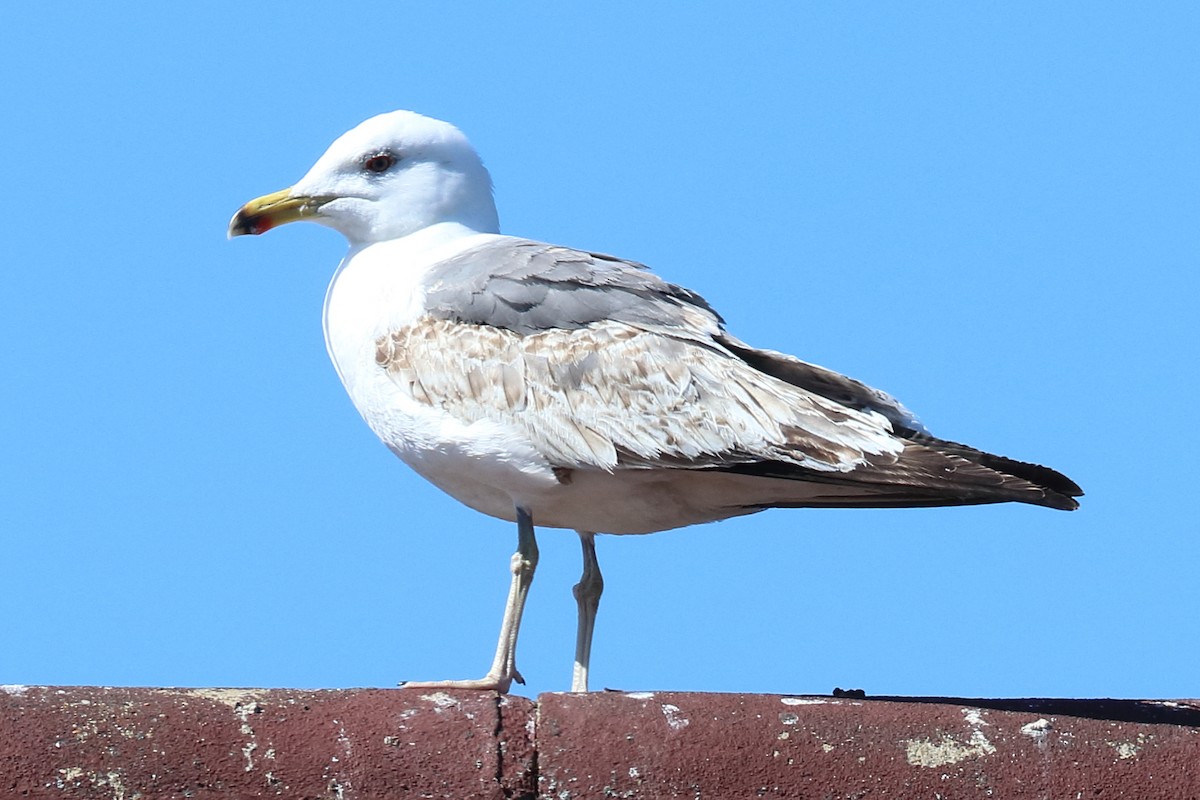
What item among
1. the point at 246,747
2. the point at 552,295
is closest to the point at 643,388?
the point at 552,295

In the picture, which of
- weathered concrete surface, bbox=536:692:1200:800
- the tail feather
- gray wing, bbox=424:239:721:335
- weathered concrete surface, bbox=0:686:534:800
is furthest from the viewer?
gray wing, bbox=424:239:721:335

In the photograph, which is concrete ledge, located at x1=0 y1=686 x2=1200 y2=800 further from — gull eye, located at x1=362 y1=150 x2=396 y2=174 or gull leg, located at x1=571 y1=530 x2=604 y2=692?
gull eye, located at x1=362 y1=150 x2=396 y2=174

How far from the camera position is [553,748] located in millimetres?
4961

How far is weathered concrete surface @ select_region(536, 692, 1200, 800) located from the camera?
490 cm

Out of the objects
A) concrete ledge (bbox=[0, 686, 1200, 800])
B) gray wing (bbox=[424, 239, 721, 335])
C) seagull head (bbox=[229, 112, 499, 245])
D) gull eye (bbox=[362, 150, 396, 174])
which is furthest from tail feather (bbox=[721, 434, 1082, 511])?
gull eye (bbox=[362, 150, 396, 174])

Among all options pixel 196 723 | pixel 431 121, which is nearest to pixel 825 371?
pixel 431 121

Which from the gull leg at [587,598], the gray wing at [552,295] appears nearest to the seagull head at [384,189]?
the gray wing at [552,295]

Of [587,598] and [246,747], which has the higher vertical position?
[587,598]

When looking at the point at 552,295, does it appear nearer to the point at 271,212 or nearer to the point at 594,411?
the point at 594,411

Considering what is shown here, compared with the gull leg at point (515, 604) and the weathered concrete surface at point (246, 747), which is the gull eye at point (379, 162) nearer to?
the gull leg at point (515, 604)

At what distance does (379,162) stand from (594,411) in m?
1.83

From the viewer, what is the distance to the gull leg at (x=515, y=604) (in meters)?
6.52

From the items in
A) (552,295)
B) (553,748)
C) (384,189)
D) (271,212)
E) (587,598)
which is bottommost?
(553,748)

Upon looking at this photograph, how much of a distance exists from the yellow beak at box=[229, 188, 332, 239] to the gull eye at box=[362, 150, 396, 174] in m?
0.21
